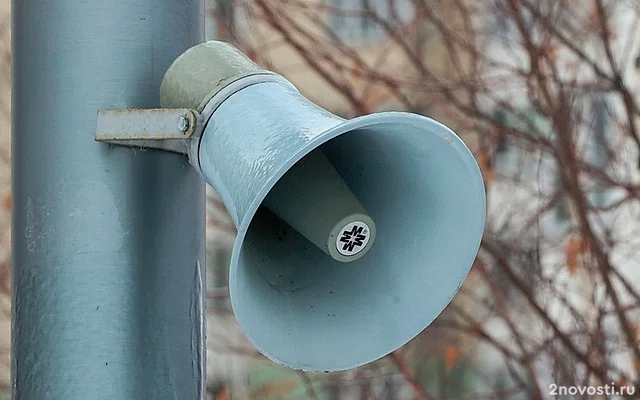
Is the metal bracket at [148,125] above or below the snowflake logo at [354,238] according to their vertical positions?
above

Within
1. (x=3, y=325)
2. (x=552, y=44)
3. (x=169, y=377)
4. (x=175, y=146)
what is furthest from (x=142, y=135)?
(x=3, y=325)

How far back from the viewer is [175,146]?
1532mm

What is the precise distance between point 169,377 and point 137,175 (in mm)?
286

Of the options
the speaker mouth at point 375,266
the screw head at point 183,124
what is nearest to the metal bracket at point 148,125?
the screw head at point 183,124

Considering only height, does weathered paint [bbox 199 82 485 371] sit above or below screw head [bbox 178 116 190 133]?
below

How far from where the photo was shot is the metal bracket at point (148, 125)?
148 centimetres

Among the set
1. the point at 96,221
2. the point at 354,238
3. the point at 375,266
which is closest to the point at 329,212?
the point at 354,238

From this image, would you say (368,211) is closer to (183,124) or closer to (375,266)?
(375,266)

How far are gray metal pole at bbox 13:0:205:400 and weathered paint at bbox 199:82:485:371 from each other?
0.11 meters

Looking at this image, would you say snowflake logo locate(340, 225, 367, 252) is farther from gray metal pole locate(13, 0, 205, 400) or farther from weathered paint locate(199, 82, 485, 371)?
gray metal pole locate(13, 0, 205, 400)

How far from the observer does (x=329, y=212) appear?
4.96ft

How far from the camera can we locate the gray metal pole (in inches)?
58.2

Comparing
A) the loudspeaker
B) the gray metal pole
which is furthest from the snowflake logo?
the gray metal pole

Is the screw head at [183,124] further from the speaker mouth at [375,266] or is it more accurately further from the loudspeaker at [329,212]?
the speaker mouth at [375,266]
